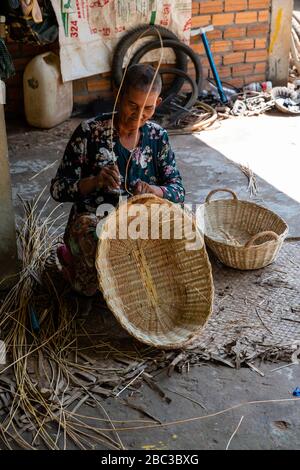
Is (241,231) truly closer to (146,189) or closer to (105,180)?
(146,189)

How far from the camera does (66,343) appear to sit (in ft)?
8.45

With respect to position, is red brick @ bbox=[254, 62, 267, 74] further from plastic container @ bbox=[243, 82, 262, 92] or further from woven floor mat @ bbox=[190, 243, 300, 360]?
woven floor mat @ bbox=[190, 243, 300, 360]

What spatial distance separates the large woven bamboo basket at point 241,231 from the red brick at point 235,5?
3196 mm

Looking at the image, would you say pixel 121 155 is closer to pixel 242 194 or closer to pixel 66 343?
pixel 66 343

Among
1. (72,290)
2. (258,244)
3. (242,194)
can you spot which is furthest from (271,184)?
(72,290)

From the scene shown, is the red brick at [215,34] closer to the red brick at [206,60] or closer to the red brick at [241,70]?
the red brick at [206,60]

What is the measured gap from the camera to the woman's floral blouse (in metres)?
2.63

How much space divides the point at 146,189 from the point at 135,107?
13.7 inches

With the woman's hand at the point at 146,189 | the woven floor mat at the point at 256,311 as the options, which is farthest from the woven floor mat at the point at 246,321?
the woman's hand at the point at 146,189

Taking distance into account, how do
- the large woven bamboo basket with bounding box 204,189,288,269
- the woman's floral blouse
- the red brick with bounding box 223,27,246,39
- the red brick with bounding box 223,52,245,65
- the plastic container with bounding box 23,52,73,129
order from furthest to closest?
the red brick with bounding box 223,52,245,65 → the red brick with bounding box 223,27,246,39 → the plastic container with bounding box 23,52,73,129 → the large woven bamboo basket with bounding box 204,189,288,269 → the woman's floral blouse

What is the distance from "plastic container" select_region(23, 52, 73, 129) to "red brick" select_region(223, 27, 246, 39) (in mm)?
1740

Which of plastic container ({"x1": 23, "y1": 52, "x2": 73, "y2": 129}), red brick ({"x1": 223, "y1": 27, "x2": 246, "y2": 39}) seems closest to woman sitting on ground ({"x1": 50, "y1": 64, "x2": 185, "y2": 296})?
plastic container ({"x1": 23, "y1": 52, "x2": 73, "y2": 129})

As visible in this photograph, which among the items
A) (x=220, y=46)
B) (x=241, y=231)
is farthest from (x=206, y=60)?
(x=241, y=231)

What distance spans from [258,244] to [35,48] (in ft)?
10.5
